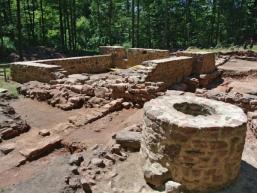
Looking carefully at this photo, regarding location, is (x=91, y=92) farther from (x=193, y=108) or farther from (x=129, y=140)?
(x=193, y=108)

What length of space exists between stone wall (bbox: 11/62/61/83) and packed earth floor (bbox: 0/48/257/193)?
1.25 feet

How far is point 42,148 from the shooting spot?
7.73m

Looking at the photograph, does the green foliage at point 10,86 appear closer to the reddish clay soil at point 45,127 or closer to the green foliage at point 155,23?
the reddish clay soil at point 45,127

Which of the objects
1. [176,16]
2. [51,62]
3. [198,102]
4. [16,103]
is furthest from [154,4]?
[198,102]

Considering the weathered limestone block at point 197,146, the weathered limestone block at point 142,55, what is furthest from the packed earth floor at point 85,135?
the weathered limestone block at point 142,55

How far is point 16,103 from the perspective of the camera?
38.8ft

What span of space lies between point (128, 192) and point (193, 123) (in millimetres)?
1721

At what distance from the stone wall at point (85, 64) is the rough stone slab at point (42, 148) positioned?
300 inches

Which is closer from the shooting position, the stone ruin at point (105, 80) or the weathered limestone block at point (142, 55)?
the stone ruin at point (105, 80)

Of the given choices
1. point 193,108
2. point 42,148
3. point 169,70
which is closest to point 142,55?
point 169,70

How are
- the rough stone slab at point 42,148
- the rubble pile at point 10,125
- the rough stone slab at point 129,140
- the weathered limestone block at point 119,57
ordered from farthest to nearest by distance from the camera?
1. the weathered limestone block at point 119,57
2. the rubble pile at point 10,125
3. the rough stone slab at point 42,148
4. the rough stone slab at point 129,140

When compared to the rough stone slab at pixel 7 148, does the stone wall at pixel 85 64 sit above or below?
above

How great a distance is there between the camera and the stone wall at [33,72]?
1329 centimetres

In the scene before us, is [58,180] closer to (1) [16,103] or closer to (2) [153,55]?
(1) [16,103]
